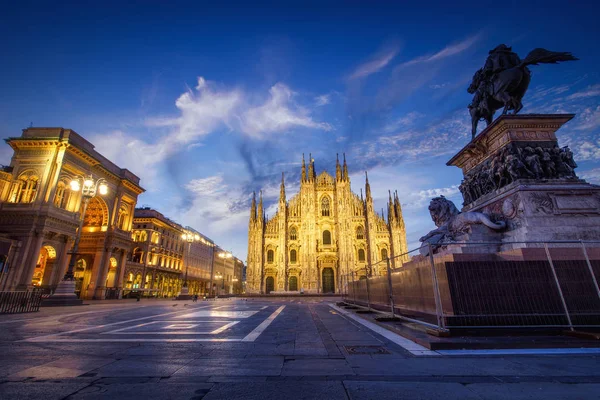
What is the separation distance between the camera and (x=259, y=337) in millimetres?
4754

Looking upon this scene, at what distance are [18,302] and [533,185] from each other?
17473mm

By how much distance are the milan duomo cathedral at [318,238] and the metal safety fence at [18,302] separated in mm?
29607

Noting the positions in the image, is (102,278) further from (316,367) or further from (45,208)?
(316,367)

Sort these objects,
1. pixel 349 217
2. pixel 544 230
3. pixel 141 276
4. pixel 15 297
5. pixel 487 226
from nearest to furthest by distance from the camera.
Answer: pixel 544 230 → pixel 487 226 → pixel 15 297 → pixel 141 276 → pixel 349 217

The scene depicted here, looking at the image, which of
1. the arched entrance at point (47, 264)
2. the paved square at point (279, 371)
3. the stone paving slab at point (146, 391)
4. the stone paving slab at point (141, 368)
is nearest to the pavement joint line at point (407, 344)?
the paved square at point (279, 371)

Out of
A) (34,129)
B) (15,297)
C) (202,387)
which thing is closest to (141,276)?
(34,129)

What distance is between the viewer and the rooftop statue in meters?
7.04

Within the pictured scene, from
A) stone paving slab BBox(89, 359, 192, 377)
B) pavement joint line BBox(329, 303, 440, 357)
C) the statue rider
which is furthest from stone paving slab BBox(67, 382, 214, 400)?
the statue rider

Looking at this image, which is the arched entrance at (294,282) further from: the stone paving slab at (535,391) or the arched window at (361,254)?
the stone paving slab at (535,391)

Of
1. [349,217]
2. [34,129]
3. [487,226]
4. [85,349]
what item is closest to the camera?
[85,349]

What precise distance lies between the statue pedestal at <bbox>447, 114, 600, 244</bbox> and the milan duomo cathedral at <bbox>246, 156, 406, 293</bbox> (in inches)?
1350

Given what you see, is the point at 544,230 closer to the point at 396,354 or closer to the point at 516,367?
the point at 516,367

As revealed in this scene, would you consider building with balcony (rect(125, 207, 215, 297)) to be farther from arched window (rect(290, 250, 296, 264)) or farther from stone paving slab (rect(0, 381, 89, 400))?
stone paving slab (rect(0, 381, 89, 400))

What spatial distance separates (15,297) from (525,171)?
1695 cm
